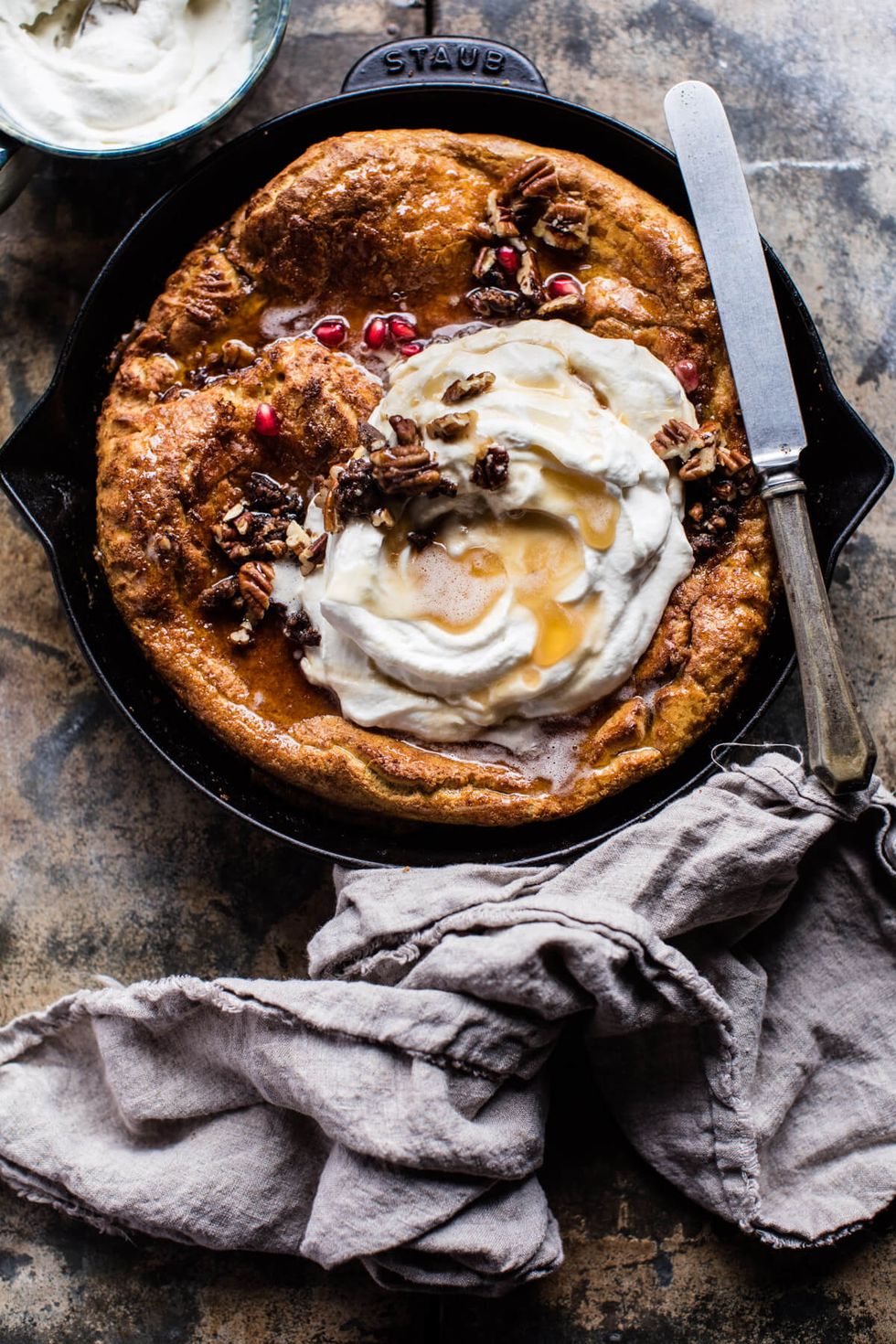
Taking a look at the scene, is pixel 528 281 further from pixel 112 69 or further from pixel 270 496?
pixel 112 69

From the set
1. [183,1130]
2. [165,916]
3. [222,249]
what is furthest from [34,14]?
[183,1130]

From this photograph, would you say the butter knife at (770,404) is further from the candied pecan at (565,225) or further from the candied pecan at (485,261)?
the candied pecan at (485,261)

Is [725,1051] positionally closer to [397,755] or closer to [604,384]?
[397,755]

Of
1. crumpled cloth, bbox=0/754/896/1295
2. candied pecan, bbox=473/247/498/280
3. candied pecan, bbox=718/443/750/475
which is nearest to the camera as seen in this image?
crumpled cloth, bbox=0/754/896/1295

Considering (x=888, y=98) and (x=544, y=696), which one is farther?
(x=888, y=98)

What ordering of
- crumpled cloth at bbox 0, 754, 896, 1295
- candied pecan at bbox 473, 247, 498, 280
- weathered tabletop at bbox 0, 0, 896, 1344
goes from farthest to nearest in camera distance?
weathered tabletop at bbox 0, 0, 896, 1344 < candied pecan at bbox 473, 247, 498, 280 < crumpled cloth at bbox 0, 754, 896, 1295

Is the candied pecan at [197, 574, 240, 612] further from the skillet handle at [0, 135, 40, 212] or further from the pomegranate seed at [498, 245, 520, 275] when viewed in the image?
the skillet handle at [0, 135, 40, 212]

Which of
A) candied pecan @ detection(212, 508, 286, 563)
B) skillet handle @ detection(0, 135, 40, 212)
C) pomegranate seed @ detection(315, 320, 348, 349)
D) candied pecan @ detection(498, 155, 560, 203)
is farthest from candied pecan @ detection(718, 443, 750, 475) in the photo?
skillet handle @ detection(0, 135, 40, 212)
